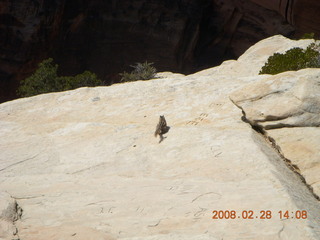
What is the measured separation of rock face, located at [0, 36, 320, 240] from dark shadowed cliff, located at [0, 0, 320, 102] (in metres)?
15.9

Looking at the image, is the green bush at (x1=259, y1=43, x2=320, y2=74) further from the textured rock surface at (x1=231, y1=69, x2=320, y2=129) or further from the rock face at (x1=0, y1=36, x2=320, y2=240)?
the textured rock surface at (x1=231, y1=69, x2=320, y2=129)

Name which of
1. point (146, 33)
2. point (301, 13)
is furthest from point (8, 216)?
point (146, 33)

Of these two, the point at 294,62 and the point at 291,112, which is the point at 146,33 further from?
the point at 291,112

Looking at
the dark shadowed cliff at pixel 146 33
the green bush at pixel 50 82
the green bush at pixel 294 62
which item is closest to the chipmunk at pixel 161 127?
the green bush at pixel 294 62

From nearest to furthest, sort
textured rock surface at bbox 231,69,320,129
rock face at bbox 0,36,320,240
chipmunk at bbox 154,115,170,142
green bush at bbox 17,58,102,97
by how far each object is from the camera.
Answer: rock face at bbox 0,36,320,240 < textured rock surface at bbox 231,69,320,129 < chipmunk at bbox 154,115,170,142 < green bush at bbox 17,58,102,97

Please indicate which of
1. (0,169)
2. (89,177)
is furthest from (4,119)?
(89,177)

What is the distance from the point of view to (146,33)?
25203 millimetres

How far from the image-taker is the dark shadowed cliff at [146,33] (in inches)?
930

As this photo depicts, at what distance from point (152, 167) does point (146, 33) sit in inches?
791

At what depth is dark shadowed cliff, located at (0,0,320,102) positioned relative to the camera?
23609 mm

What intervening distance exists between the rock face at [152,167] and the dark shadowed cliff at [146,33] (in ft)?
52.1

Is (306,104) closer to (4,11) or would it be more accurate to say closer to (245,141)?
Result: (245,141)
